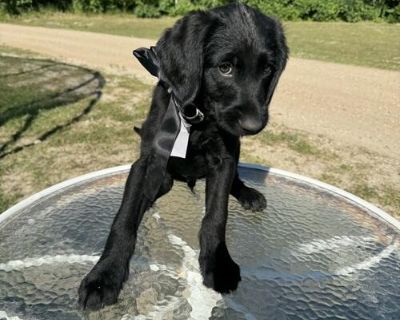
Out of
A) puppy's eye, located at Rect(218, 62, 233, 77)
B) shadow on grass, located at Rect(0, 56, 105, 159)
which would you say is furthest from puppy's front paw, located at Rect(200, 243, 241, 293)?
shadow on grass, located at Rect(0, 56, 105, 159)

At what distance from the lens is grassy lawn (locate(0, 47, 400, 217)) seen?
16.4 feet

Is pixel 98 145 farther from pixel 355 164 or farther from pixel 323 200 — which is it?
pixel 323 200

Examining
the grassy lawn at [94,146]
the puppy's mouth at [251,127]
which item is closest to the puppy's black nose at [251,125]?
the puppy's mouth at [251,127]

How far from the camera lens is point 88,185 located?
9.06ft

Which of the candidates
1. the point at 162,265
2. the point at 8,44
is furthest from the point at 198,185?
the point at 8,44

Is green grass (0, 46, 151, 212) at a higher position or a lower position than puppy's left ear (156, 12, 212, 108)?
lower

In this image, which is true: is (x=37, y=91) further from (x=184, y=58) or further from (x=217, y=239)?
(x=217, y=239)

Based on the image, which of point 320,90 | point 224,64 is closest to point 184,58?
point 224,64

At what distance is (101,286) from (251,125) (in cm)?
91

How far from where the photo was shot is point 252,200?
8.77 ft

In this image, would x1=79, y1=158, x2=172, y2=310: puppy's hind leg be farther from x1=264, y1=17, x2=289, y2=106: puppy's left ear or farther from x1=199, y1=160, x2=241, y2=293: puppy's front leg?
x1=264, y1=17, x2=289, y2=106: puppy's left ear

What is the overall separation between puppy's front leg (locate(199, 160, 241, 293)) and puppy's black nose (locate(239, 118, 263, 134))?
299 millimetres

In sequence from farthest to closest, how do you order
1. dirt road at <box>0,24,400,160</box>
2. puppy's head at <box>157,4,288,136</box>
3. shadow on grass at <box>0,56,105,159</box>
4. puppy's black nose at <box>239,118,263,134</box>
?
dirt road at <box>0,24,400,160</box>, shadow on grass at <box>0,56,105,159</box>, puppy's head at <box>157,4,288,136</box>, puppy's black nose at <box>239,118,263,134</box>

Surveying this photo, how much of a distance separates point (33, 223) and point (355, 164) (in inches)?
175
